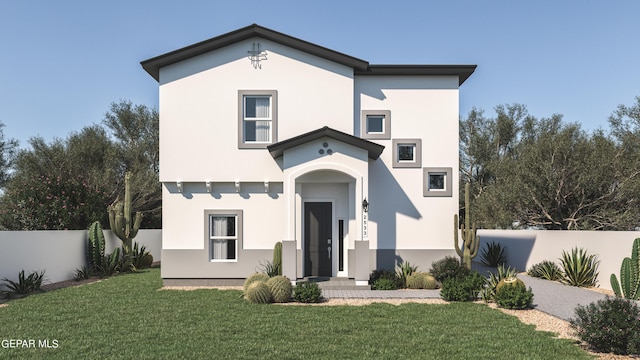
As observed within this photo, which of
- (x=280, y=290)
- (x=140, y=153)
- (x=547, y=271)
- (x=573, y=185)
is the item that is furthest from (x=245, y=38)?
(x=140, y=153)

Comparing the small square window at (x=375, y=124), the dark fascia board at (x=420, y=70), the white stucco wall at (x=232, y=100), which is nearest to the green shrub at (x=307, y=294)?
the white stucco wall at (x=232, y=100)

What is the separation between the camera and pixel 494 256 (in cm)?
2373

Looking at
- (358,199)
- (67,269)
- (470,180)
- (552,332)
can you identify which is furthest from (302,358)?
(470,180)

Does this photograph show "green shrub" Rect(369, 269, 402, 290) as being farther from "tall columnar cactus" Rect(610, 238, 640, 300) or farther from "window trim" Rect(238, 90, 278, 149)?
"tall columnar cactus" Rect(610, 238, 640, 300)

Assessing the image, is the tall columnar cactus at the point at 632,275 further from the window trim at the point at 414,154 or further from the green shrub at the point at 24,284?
the green shrub at the point at 24,284

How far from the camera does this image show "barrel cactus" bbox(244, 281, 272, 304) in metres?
13.2

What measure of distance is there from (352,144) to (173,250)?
7.58 metres

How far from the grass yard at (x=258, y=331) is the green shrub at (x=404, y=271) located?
139 inches

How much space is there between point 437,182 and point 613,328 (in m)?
9.59

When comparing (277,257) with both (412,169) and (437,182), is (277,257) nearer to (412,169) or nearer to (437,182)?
(412,169)

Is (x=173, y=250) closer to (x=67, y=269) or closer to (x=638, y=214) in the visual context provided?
(x=67, y=269)

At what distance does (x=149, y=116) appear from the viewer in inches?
1665

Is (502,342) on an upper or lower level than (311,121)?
lower

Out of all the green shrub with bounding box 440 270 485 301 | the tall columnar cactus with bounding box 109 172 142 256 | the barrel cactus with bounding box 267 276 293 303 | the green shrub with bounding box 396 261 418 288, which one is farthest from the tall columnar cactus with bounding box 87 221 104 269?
the green shrub with bounding box 440 270 485 301
